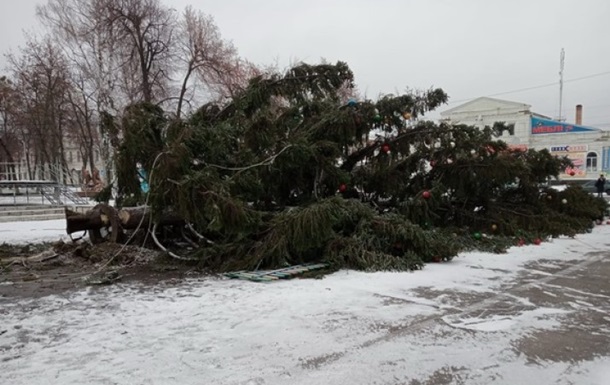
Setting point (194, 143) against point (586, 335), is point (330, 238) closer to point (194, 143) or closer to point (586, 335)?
point (194, 143)

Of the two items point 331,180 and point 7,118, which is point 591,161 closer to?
point 331,180

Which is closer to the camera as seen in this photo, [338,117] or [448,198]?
[338,117]

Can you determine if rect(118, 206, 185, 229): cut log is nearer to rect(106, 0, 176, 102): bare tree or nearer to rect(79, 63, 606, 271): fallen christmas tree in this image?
rect(79, 63, 606, 271): fallen christmas tree

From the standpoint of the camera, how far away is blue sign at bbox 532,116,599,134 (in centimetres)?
3441

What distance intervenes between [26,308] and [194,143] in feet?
10.1

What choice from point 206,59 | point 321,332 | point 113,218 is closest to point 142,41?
point 206,59

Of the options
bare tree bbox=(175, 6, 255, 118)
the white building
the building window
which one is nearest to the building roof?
the white building

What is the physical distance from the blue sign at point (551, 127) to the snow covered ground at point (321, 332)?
33301 millimetres

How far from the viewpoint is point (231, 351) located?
351 cm

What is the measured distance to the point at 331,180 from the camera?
834 cm

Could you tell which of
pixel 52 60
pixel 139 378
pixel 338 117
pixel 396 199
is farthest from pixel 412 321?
pixel 52 60

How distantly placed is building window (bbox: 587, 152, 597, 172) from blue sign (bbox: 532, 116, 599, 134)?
192 cm

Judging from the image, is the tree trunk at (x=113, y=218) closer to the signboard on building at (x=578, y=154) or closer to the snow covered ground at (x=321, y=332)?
the snow covered ground at (x=321, y=332)

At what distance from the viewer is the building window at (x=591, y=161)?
3400 cm
